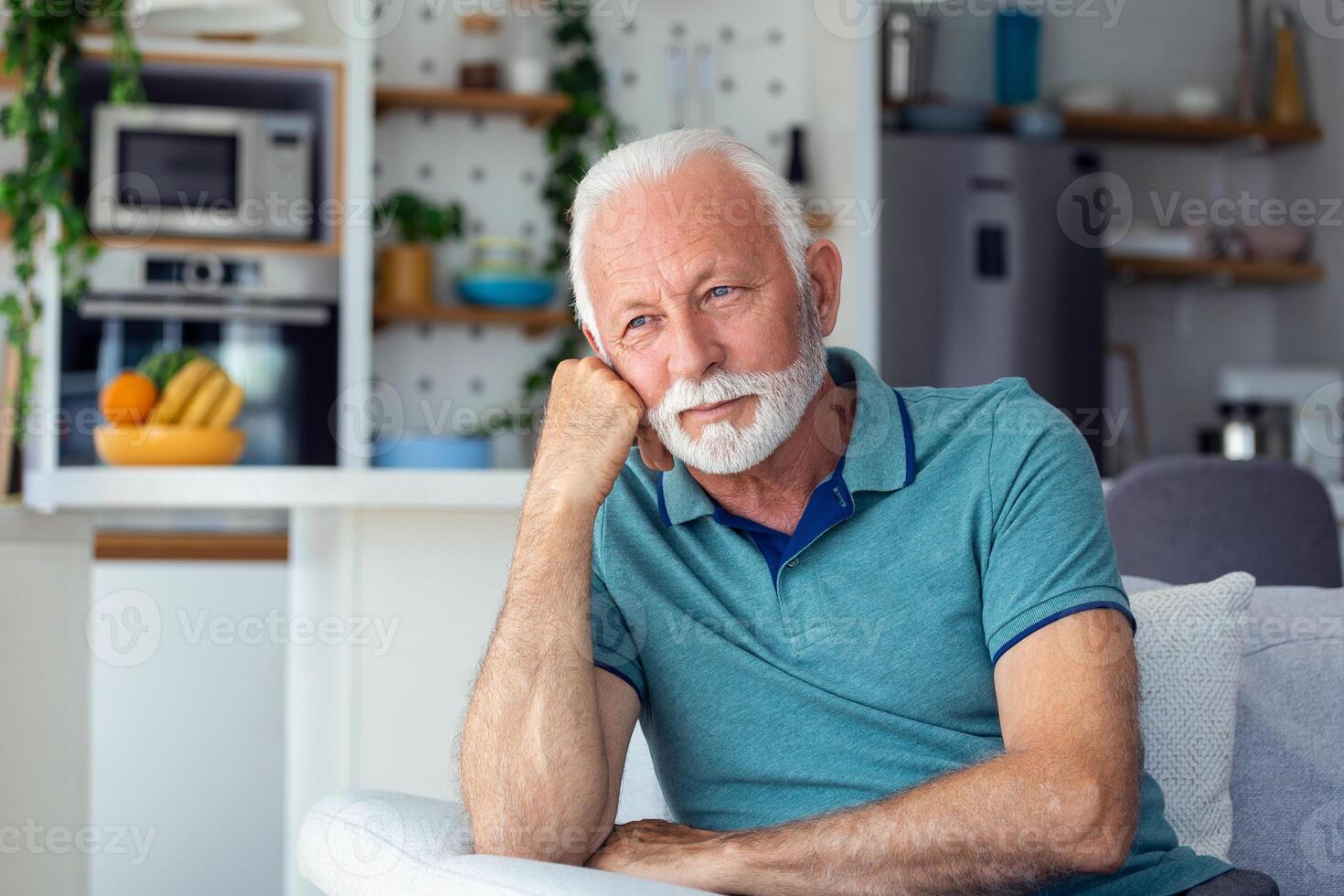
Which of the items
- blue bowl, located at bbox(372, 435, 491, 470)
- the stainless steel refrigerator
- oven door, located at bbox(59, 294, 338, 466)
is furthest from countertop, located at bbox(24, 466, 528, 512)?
the stainless steel refrigerator

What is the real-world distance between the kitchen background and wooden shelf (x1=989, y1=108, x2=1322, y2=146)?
0.02 metres

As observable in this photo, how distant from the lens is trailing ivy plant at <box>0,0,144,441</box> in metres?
3.39

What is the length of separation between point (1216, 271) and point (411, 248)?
2770 millimetres

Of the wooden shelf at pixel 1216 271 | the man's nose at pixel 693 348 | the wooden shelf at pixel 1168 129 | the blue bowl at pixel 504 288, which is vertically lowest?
the man's nose at pixel 693 348

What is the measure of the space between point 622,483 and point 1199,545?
3.85ft

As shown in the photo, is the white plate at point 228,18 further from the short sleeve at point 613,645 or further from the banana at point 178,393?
the short sleeve at point 613,645

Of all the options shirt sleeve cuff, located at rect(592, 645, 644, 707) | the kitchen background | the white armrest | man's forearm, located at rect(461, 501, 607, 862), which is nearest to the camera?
the white armrest

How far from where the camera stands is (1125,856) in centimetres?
118

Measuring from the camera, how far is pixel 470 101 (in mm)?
4410

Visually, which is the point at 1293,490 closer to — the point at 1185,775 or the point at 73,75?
the point at 1185,775

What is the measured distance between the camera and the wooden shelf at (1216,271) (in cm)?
499

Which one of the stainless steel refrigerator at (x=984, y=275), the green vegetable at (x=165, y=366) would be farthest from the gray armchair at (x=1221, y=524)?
the stainless steel refrigerator at (x=984, y=275)

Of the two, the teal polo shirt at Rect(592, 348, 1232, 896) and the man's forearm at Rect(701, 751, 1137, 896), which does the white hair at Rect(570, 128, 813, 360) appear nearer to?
the teal polo shirt at Rect(592, 348, 1232, 896)

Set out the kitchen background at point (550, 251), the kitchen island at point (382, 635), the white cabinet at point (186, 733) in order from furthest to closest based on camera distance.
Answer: the kitchen background at point (550, 251) < the white cabinet at point (186, 733) < the kitchen island at point (382, 635)
